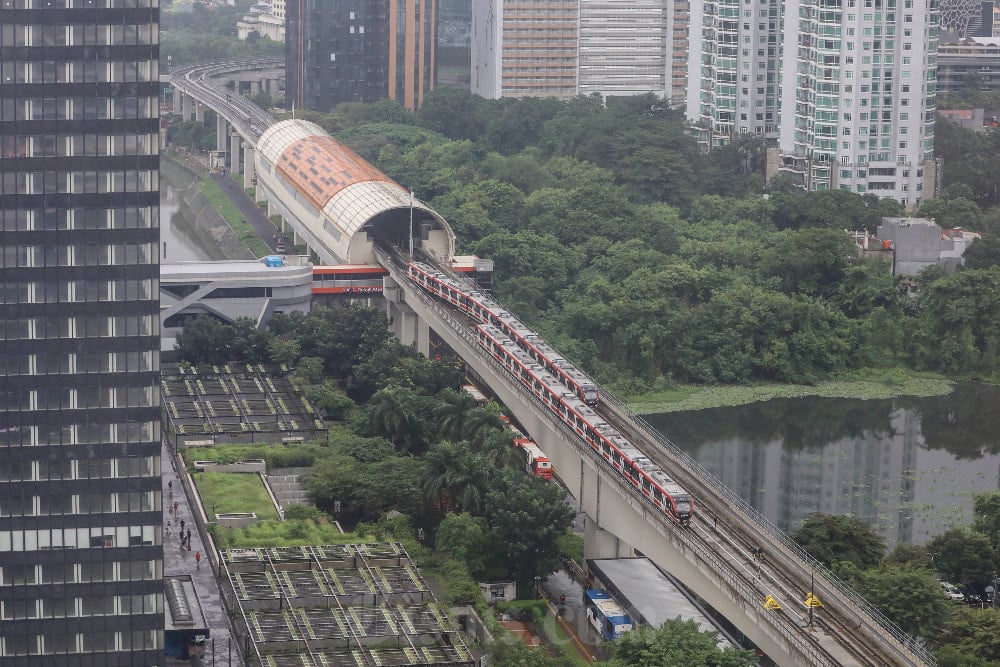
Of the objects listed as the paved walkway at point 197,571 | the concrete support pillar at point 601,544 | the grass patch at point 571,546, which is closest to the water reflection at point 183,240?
the paved walkway at point 197,571

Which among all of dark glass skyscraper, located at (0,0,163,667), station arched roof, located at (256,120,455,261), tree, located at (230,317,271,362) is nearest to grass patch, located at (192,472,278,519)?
dark glass skyscraper, located at (0,0,163,667)

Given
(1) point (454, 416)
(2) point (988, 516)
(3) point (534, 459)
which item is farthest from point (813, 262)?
(2) point (988, 516)

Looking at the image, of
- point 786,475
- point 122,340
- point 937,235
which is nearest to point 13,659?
point 122,340

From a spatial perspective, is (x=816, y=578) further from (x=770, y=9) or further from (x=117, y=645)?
(x=770, y=9)

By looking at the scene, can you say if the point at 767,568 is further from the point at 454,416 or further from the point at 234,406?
the point at 234,406

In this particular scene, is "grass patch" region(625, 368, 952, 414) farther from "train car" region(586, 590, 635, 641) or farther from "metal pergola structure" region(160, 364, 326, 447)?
"train car" region(586, 590, 635, 641)
